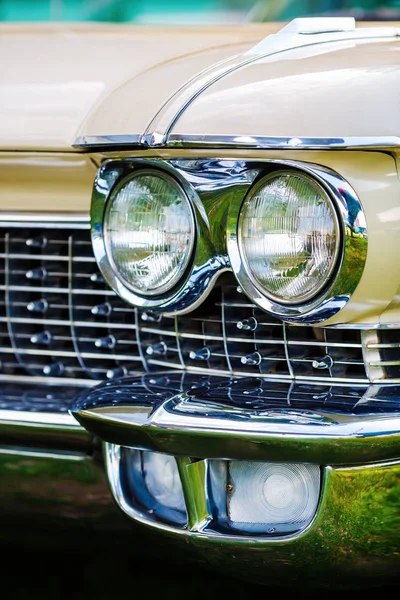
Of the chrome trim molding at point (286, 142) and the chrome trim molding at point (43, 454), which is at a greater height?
the chrome trim molding at point (286, 142)

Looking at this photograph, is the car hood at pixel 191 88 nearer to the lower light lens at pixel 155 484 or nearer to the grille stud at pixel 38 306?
the grille stud at pixel 38 306

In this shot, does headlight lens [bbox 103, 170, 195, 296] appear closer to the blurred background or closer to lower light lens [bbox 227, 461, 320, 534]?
lower light lens [bbox 227, 461, 320, 534]

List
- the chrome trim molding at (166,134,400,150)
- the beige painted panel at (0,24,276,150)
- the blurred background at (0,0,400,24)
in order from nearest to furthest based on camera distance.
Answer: the chrome trim molding at (166,134,400,150) < the beige painted panel at (0,24,276,150) < the blurred background at (0,0,400,24)

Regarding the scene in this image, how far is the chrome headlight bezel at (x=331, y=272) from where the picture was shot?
5.22ft

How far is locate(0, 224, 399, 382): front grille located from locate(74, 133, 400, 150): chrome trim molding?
261mm

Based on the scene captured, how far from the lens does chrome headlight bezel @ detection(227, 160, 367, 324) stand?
159 cm

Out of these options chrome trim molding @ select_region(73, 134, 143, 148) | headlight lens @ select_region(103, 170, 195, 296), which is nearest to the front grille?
headlight lens @ select_region(103, 170, 195, 296)

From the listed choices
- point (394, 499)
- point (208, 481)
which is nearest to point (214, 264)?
point (208, 481)

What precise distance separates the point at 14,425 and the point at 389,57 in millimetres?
926

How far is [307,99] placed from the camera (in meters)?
1.64

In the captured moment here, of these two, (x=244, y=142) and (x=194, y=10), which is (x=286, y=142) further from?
(x=194, y=10)

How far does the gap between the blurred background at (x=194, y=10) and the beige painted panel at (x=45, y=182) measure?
1.09 meters

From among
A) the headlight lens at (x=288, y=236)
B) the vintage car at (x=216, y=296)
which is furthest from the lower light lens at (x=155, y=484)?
the headlight lens at (x=288, y=236)

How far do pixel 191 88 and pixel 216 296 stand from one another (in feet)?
1.18
